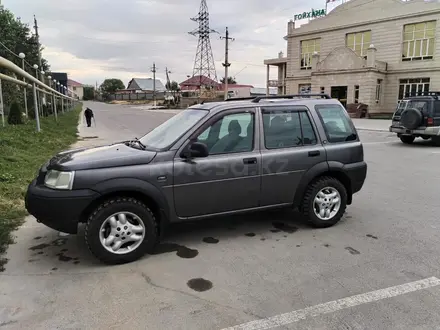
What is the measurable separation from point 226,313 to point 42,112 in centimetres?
2947

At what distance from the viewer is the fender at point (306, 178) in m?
4.83

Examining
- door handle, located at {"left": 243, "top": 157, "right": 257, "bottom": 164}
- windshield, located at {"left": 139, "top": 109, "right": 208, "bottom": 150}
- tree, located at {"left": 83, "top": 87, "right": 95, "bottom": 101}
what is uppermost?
tree, located at {"left": 83, "top": 87, "right": 95, "bottom": 101}

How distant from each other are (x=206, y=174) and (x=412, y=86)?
39008 millimetres

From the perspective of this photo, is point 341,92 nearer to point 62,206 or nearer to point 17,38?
point 17,38

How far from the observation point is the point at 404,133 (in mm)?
14562

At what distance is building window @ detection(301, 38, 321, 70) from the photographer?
4519 centimetres

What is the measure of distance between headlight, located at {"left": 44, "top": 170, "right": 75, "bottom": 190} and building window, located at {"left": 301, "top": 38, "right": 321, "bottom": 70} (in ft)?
148

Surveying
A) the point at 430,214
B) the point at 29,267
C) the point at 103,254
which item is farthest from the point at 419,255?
the point at 29,267

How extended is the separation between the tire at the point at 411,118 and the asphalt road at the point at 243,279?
9.80 meters

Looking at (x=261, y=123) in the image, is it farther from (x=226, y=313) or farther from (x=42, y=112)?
(x=42, y=112)

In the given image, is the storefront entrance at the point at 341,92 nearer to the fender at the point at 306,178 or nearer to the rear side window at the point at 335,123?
the rear side window at the point at 335,123

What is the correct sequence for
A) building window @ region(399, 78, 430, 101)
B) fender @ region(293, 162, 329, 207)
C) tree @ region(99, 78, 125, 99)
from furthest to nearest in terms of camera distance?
tree @ region(99, 78, 125, 99) → building window @ region(399, 78, 430, 101) → fender @ region(293, 162, 329, 207)

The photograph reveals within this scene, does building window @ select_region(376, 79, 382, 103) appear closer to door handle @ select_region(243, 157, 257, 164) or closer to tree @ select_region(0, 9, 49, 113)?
tree @ select_region(0, 9, 49, 113)

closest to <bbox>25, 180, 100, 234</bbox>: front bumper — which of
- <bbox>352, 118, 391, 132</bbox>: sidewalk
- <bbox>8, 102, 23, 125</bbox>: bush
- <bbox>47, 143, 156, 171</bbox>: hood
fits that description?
<bbox>47, 143, 156, 171</bbox>: hood
